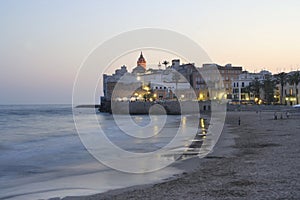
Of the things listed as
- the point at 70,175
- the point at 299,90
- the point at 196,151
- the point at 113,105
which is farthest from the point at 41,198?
the point at 113,105

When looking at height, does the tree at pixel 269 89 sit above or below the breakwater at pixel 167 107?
above

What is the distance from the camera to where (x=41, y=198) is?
10.8 meters

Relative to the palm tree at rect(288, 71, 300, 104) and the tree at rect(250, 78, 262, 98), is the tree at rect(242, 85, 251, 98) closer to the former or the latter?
the tree at rect(250, 78, 262, 98)

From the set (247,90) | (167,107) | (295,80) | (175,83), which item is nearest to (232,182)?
(295,80)

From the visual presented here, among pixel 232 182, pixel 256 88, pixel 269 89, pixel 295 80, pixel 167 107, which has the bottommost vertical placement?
pixel 232 182

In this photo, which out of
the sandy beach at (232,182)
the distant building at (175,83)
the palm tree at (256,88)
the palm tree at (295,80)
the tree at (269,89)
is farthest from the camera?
the distant building at (175,83)

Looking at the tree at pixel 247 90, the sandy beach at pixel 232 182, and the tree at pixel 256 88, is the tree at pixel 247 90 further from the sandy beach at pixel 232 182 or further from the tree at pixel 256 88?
the sandy beach at pixel 232 182

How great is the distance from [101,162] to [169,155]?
361cm

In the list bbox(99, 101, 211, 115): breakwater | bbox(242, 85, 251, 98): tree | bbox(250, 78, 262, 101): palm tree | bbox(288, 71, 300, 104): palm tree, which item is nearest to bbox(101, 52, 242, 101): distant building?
bbox(242, 85, 251, 98): tree

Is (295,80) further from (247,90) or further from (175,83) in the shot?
(175,83)

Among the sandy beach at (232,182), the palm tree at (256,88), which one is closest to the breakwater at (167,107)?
the palm tree at (256,88)

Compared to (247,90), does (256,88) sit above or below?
above

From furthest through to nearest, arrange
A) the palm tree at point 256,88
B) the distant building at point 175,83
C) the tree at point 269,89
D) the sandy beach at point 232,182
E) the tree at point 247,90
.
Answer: the distant building at point 175,83, the tree at point 247,90, the palm tree at point 256,88, the tree at point 269,89, the sandy beach at point 232,182

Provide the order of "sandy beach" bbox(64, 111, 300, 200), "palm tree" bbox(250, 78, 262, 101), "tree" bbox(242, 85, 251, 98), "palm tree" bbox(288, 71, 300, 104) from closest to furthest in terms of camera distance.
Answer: "sandy beach" bbox(64, 111, 300, 200)
"palm tree" bbox(288, 71, 300, 104)
"palm tree" bbox(250, 78, 262, 101)
"tree" bbox(242, 85, 251, 98)
